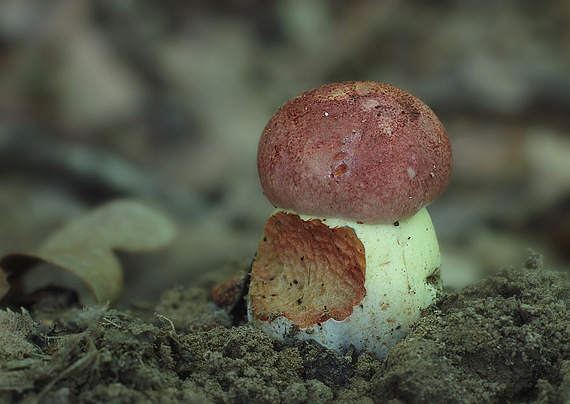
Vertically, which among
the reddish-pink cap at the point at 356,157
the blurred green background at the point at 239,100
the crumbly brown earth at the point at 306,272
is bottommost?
the crumbly brown earth at the point at 306,272

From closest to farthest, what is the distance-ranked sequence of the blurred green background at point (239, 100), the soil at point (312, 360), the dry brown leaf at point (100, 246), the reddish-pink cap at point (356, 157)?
the soil at point (312, 360), the reddish-pink cap at point (356, 157), the dry brown leaf at point (100, 246), the blurred green background at point (239, 100)

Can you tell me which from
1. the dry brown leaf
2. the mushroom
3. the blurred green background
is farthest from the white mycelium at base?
the blurred green background

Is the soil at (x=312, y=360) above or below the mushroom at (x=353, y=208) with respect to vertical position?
below

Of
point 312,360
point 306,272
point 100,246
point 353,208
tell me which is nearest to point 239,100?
point 100,246

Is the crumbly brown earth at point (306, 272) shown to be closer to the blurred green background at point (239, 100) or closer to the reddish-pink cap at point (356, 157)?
the reddish-pink cap at point (356, 157)

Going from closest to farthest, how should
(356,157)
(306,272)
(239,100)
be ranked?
1. (356,157)
2. (306,272)
3. (239,100)

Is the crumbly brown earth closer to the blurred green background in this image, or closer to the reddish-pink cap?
the reddish-pink cap

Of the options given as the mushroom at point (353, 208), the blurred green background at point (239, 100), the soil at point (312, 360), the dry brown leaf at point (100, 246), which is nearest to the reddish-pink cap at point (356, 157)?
the mushroom at point (353, 208)

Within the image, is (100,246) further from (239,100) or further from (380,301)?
(239,100)
